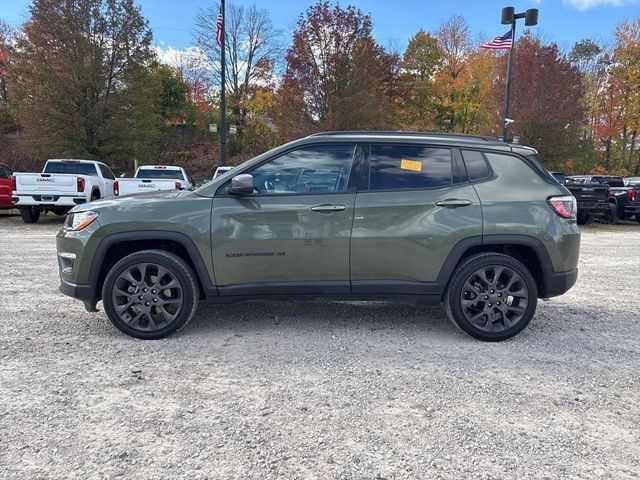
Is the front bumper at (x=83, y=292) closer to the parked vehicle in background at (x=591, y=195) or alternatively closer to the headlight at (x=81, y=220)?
the headlight at (x=81, y=220)

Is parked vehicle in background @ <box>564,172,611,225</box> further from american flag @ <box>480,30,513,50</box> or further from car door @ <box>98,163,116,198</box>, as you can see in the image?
car door @ <box>98,163,116,198</box>

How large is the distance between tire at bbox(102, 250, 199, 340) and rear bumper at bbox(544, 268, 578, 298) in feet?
10.4

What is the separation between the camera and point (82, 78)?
19.5m

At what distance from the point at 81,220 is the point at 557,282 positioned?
4.31 m

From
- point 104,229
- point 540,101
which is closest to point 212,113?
point 540,101

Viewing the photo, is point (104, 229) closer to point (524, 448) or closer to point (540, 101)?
point (524, 448)

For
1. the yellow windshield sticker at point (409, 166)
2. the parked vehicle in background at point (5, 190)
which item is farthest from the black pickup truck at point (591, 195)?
the parked vehicle in background at point (5, 190)

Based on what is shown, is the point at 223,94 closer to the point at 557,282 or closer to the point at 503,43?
the point at 503,43

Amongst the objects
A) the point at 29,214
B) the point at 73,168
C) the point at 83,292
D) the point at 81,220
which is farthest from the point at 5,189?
the point at 83,292

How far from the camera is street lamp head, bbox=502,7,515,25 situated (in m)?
16.7

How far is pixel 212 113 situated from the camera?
3603 centimetres

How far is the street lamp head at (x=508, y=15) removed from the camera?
16.7m

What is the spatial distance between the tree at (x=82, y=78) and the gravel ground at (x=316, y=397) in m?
17.7

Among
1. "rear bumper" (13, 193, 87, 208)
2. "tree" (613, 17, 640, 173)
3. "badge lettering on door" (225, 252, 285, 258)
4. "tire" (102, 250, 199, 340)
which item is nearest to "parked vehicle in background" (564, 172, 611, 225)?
"badge lettering on door" (225, 252, 285, 258)
